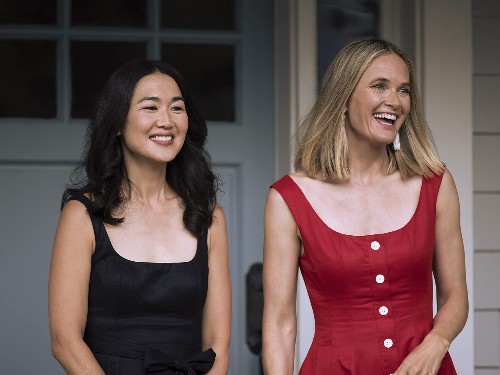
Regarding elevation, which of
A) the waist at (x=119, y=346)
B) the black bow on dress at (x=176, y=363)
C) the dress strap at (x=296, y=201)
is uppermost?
the dress strap at (x=296, y=201)

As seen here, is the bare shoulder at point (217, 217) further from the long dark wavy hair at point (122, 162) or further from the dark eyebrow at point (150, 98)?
the dark eyebrow at point (150, 98)

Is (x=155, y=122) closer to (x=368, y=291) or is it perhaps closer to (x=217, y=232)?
(x=217, y=232)

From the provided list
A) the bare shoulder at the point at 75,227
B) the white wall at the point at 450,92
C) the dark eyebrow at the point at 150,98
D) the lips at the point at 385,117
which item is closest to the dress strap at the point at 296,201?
the lips at the point at 385,117

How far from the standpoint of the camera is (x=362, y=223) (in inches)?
141

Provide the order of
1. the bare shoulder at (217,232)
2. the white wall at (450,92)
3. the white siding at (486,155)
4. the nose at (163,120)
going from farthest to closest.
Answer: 1. the white siding at (486,155)
2. the white wall at (450,92)
3. the bare shoulder at (217,232)
4. the nose at (163,120)

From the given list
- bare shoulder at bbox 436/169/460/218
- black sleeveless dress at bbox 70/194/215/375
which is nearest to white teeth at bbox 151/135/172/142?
black sleeveless dress at bbox 70/194/215/375

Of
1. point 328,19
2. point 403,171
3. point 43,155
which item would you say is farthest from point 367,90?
point 43,155

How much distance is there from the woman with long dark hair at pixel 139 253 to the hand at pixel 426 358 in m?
0.52

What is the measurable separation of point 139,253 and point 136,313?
17 cm

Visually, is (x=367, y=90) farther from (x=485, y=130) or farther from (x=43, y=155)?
(x=43, y=155)

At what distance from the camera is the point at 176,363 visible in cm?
344

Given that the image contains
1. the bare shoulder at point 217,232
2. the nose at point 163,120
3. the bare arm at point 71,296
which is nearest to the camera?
the bare arm at point 71,296

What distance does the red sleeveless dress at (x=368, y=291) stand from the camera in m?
3.49

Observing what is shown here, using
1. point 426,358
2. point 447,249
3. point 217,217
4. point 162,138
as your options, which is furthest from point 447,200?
point 162,138
